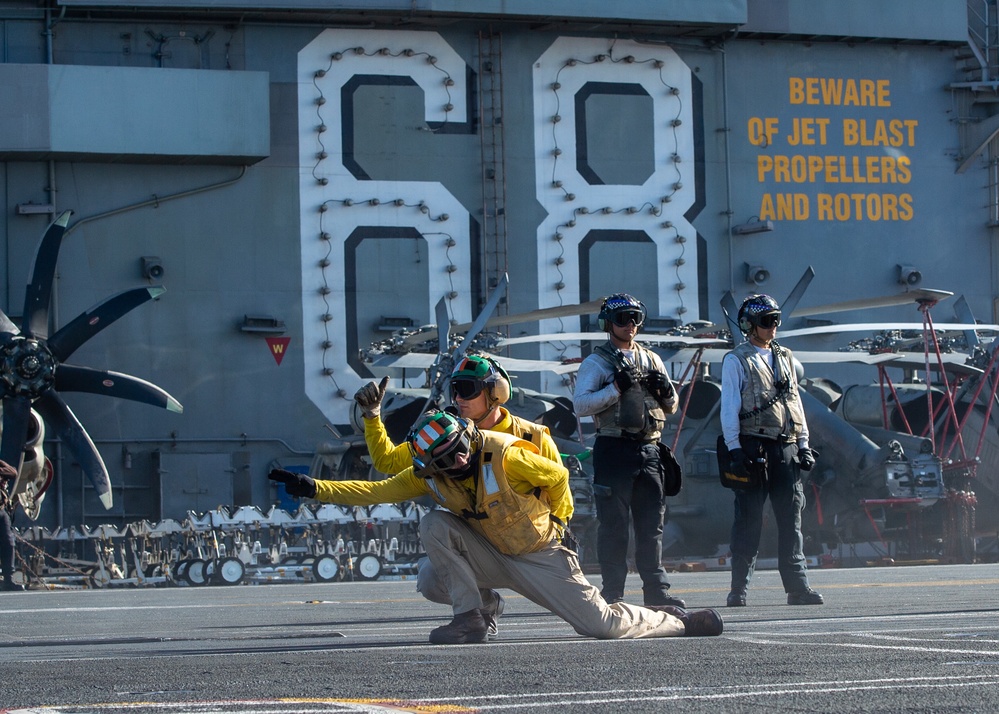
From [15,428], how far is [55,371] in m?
1.04

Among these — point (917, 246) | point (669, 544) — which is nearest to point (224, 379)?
point (669, 544)

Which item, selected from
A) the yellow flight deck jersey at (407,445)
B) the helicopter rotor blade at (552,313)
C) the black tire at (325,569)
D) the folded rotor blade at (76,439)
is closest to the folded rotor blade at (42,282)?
the folded rotor blade at (76,439)

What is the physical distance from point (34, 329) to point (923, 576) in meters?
13.6

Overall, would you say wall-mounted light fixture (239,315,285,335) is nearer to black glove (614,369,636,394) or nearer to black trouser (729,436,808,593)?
black trouser (729,436,808,593)

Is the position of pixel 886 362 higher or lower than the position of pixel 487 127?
lower

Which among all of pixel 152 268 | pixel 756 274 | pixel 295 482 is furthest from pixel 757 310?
pixel 756 274

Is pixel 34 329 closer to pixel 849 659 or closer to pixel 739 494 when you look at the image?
pixel 739 494

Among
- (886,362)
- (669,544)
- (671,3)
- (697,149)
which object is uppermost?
(671,3)

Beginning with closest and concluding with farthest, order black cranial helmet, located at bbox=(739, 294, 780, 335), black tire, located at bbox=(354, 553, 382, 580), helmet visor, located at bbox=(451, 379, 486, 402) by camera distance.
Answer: helmet visor, located at bbox=(451, 379, 486, 402) < black cranial helmet, located at bbox=(739, 294, 780, 335) < black tire, located at bbox=(354, 553, 382, 580)

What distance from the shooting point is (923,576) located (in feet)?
43.3

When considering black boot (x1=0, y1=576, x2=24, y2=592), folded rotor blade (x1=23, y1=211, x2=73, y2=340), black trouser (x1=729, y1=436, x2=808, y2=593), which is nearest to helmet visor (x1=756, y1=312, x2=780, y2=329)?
black trouser (x1=729, y1=436, x2=808, y2=593)

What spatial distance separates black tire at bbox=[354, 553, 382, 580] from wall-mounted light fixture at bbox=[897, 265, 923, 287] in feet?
41.7

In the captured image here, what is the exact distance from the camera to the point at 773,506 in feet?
31.2

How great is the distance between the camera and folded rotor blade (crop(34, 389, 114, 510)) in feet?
69.0
